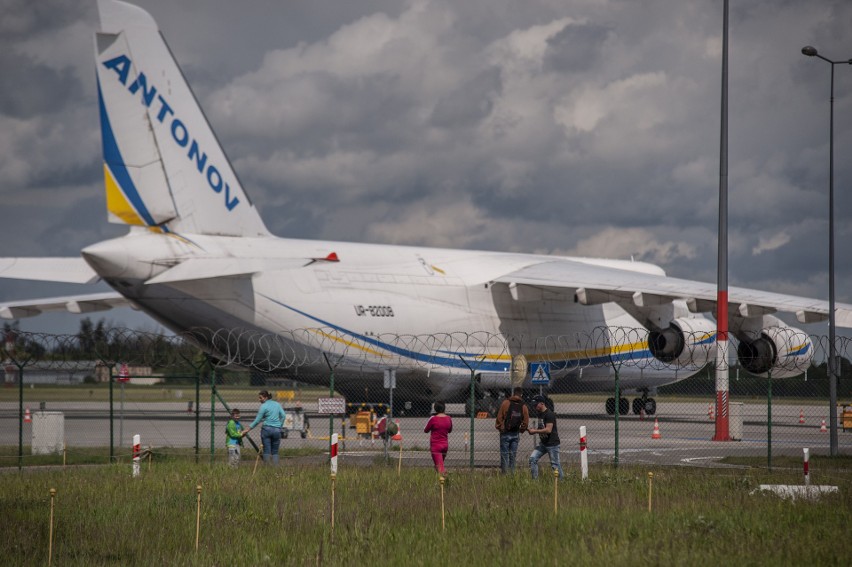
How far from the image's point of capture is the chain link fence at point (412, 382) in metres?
19.5

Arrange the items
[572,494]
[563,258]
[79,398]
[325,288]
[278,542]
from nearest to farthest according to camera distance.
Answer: [278,542] → [572,494] → [325,288] → [563,258] → [79,398]

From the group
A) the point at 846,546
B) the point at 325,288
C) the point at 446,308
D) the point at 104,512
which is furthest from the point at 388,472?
the point at 446,308

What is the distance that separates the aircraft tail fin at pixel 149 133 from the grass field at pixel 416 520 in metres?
8.13

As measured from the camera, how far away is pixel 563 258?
107 feet

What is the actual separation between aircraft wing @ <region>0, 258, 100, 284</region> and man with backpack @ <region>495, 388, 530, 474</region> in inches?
403

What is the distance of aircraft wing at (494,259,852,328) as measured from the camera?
2516 centimetres

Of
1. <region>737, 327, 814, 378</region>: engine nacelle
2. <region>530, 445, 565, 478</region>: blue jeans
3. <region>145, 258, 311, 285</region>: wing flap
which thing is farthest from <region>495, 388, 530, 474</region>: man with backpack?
<region>737, 327, 814, 378</region>: engine nacelle

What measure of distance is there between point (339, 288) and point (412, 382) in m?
3.78

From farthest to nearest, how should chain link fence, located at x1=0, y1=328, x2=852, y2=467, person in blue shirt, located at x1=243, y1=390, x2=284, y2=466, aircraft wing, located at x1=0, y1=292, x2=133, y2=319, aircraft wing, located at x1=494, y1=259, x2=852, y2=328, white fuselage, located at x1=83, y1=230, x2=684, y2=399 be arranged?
1. aircraft wing, located at x1=0, y1=292, x2=133, y2=319
2. aircraft wing, located at x1=494, y1=259, x2=852, y2=328
3. white fuselage, located at x1=83, y1=230, x2=684, y2=399
4. chain link fence, located at x1=0, y1=328, x2=852, y2=467
5. person in blue shirt, located at x1=243, y1=390, x2=284, y2=466

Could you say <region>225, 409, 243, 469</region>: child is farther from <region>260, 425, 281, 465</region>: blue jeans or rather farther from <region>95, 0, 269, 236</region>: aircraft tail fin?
<region>95, 0, 269, 236</region>: aircraft tail fin

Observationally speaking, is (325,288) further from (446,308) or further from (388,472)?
(388,472)

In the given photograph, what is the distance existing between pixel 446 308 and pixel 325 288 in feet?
12.1

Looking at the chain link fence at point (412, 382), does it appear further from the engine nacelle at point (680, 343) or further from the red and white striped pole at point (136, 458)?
the red and white striped pole at point (136, 458)

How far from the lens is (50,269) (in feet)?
76.4
